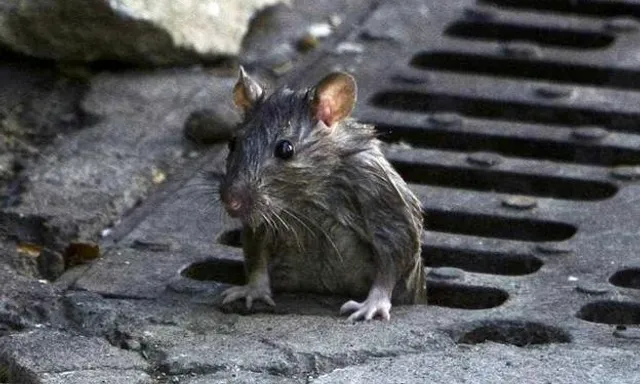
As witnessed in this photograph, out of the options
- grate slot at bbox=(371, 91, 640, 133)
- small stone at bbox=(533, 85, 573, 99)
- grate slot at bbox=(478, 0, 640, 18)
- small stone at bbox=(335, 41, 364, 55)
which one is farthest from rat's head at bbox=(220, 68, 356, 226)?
grate slot at bbox=(478, 0, 640, 18)

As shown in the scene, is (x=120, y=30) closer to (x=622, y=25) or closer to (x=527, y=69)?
(x=527, y=69)

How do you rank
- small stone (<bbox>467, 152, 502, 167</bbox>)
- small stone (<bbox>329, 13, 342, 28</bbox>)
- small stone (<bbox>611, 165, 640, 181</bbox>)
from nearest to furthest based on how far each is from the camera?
small stone (<bbox>611, 165, 640, 181</bbox>) → small stone (<bbox>467, 152, 502, 167</bbox>) → small stone (<bbox>329, 13, 342, 28</bbox>)

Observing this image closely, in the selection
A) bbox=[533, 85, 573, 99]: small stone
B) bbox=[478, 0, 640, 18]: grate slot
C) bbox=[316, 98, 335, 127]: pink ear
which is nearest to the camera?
bbox=[316, 98, 335, 127]: pink ear

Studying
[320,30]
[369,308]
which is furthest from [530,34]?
[369,308]

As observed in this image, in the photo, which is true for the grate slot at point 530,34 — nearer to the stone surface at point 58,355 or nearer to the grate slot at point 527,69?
the grate slot at point 527,69

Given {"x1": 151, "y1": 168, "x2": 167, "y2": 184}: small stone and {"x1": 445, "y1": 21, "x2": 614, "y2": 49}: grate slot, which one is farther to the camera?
{"x1": 445, "y1": 21, "x2": 614, "y2": 49}: grate slot

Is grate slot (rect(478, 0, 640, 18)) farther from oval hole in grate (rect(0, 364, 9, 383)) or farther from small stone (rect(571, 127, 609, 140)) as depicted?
oval hole in grate (rect(0, 364, 9, 383))

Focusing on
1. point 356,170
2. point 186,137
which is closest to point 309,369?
point 356,170
